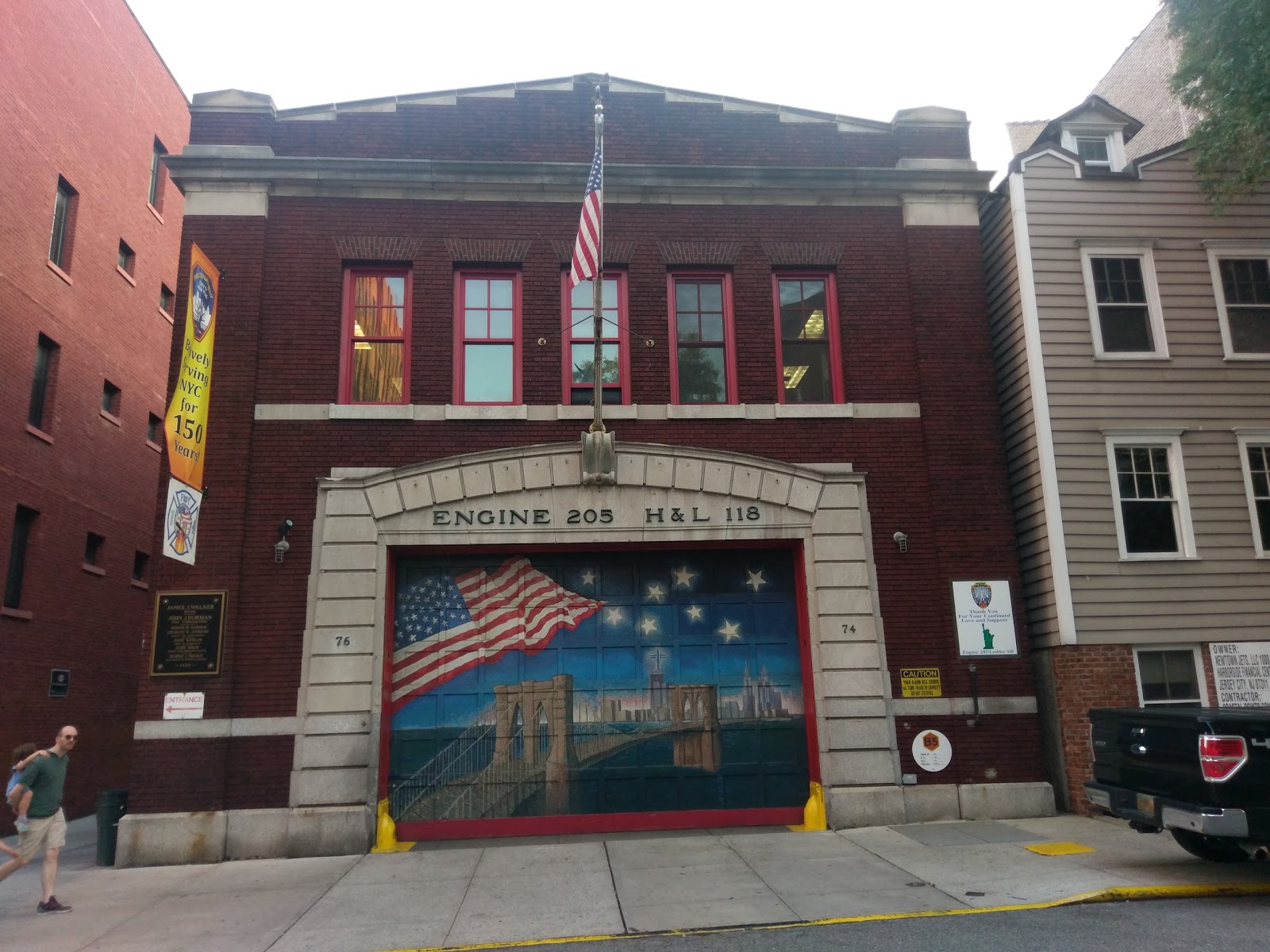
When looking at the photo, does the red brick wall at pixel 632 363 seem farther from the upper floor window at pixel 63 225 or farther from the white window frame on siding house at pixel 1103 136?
the upper floor window at pixel 63 225

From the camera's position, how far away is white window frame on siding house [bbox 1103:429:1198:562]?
1280cm

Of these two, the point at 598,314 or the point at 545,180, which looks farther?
the point at 545,180

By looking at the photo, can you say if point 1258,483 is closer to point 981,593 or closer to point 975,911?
point 981,593

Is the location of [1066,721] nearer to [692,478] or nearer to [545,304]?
[692,478]

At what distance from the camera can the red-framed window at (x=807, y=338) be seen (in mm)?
13500

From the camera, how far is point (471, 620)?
1257 centimetres

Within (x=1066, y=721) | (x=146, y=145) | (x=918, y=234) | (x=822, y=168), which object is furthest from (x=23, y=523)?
(x=1066, y=721)

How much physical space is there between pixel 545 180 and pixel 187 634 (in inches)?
305

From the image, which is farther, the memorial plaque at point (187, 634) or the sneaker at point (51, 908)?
the memorial plaque at point (187, 634)

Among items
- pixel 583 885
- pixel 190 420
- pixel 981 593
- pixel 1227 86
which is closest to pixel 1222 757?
pixel 981 593

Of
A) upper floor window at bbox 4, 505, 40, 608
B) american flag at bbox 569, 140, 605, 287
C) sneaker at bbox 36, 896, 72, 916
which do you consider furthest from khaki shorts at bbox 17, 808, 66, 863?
american flag at bbox 569, 140, 605, 287

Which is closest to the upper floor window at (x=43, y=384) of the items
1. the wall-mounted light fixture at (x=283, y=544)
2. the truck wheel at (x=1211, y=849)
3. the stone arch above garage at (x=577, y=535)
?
the wall-mounted light fixture at (x=283, y=544)

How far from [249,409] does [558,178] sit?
534 centimetres

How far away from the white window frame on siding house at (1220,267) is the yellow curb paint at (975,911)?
822cm
